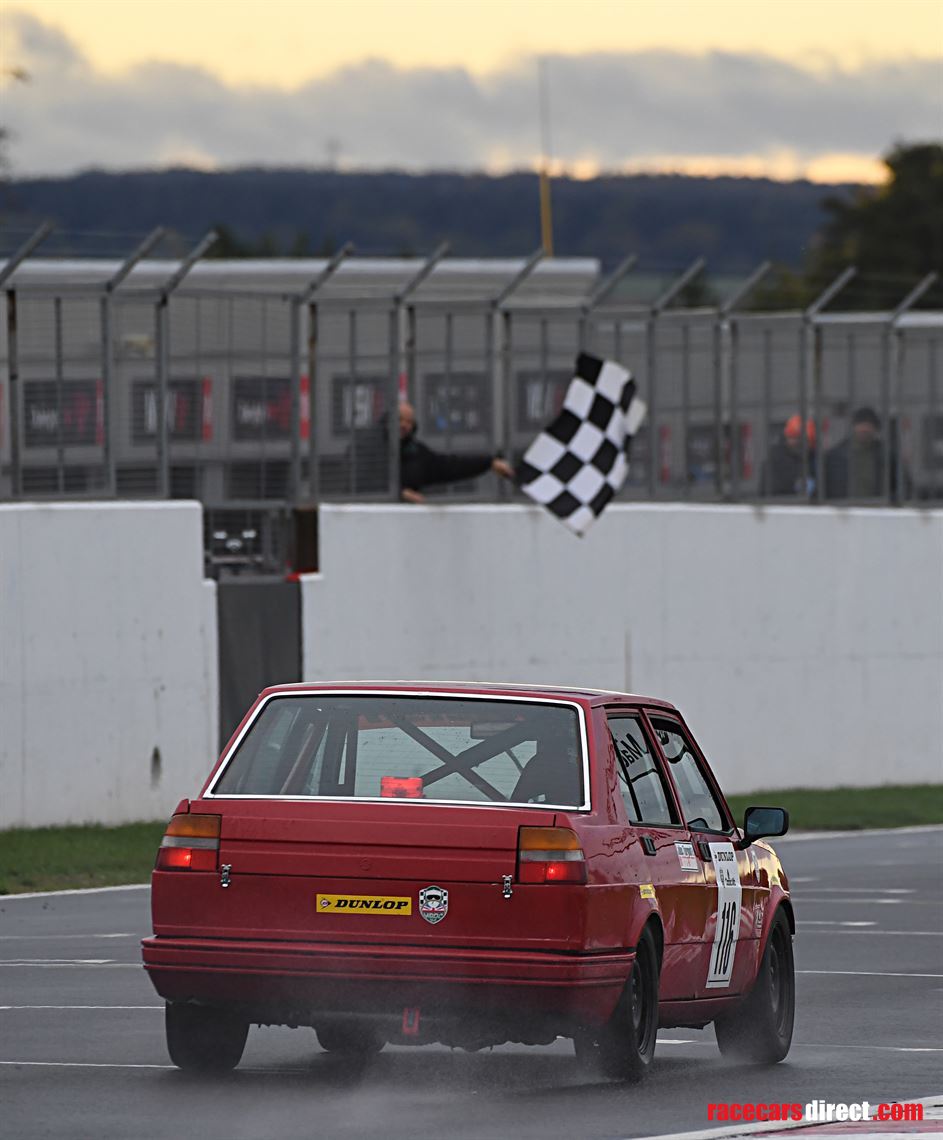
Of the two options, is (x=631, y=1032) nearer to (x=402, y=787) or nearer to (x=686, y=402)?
(x=402, y=787)

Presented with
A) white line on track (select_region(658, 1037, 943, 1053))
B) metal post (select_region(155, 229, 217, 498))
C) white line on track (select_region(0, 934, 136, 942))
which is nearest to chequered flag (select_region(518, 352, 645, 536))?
metal post (select_region(155, 229, 217, 498))

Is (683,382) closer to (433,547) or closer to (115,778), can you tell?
(433,547)

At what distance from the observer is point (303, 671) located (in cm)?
2192

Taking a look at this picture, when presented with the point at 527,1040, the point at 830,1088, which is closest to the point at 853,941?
the point at 830,1088

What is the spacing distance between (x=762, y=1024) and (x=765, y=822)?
750 millimetres

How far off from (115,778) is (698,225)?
17035 centimetres

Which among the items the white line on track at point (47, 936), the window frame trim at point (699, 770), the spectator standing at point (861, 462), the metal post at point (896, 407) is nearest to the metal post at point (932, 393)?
the metal post at point (896, 407)

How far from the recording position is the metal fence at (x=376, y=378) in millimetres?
20422

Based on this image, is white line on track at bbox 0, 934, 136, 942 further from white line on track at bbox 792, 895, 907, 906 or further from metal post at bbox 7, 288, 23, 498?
metal post at bbox 7, 288, 23, 498

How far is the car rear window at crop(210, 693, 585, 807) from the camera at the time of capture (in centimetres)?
855

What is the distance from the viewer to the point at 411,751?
8.66 meters

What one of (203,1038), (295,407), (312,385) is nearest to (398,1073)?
(203,1038)

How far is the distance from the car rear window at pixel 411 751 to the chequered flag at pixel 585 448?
15221 mm

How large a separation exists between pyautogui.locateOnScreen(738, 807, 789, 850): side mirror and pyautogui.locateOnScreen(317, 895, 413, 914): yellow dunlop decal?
1.66 m
